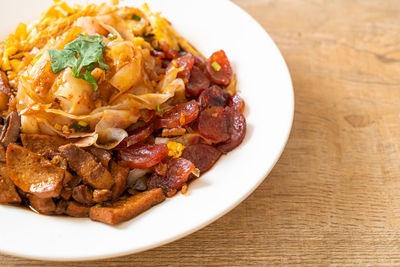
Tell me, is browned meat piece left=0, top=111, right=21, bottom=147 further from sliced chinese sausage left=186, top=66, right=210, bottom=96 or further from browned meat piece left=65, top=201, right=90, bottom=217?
sliced chinese sausage left=186, top=66, right=210, bottom=96

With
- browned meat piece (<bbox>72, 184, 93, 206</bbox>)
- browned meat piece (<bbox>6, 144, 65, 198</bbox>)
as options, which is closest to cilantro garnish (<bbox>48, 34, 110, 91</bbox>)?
browned meat piece (<bbox>6, 144, 65, 198</bbox>)

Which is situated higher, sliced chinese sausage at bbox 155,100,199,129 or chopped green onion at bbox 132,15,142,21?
chopped green onion at bbox 132,15,142,21

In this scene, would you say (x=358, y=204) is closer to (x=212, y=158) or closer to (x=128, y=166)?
(x=212, y=158)

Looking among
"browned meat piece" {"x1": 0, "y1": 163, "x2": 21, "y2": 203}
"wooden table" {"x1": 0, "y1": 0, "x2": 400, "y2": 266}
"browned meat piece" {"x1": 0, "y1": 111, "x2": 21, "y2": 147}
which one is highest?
"browned meat piece" {"x1": 0, "y1": 111, "x2": 21, "y2": 147}

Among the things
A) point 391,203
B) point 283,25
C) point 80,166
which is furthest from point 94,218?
point 283,25

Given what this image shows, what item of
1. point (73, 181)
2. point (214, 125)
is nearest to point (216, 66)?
point (214, 125)

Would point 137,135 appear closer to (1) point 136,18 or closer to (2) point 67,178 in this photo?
(2) point 67,178

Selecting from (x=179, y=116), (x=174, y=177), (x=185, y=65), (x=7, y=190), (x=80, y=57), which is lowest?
(x=174, y=177)
